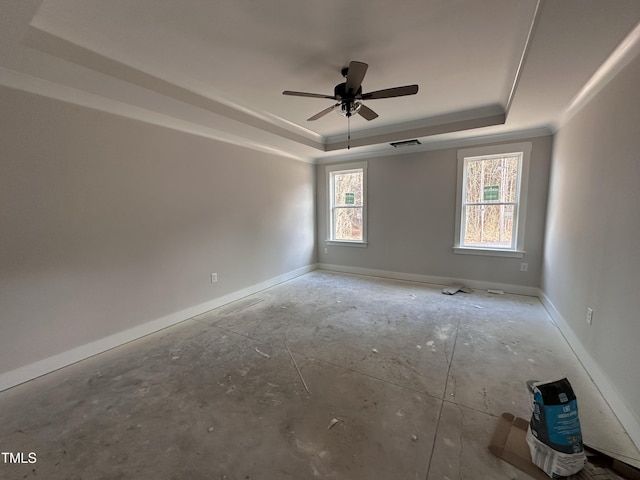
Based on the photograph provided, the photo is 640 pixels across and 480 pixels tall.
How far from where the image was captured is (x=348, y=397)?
6.33ft

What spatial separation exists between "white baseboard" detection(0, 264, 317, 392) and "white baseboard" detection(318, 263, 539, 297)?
223 centimetres

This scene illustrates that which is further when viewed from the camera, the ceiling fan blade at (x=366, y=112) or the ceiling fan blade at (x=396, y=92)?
the ceiling fan blade at (x=366, y=112)

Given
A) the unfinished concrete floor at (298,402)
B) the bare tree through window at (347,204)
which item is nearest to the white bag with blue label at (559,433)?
the unfinished concrete floor at (298,402)

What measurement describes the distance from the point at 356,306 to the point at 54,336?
311 cm

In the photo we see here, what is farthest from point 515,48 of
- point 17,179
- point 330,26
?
point 17,179

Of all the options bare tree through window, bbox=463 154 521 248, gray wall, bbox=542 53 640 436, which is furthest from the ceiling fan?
bare tree through window, bbox=463 154 521 248

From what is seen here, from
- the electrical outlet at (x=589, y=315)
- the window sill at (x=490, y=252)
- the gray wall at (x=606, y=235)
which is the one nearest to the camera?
the gray wall at (x=606, y=235)

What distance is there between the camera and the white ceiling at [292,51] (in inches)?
63.9

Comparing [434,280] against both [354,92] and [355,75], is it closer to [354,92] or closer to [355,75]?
[354,92]

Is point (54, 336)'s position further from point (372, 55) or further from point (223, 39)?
point (372, 55)

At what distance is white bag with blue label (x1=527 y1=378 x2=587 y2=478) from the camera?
Result: 1.29 metres

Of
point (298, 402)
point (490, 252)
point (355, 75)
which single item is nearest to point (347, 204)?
point (490, 252)

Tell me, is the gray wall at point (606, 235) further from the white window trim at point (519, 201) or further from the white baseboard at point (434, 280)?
the white baseboard at point (434, 280)

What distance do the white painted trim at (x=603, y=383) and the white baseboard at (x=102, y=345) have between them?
12.8 ft
